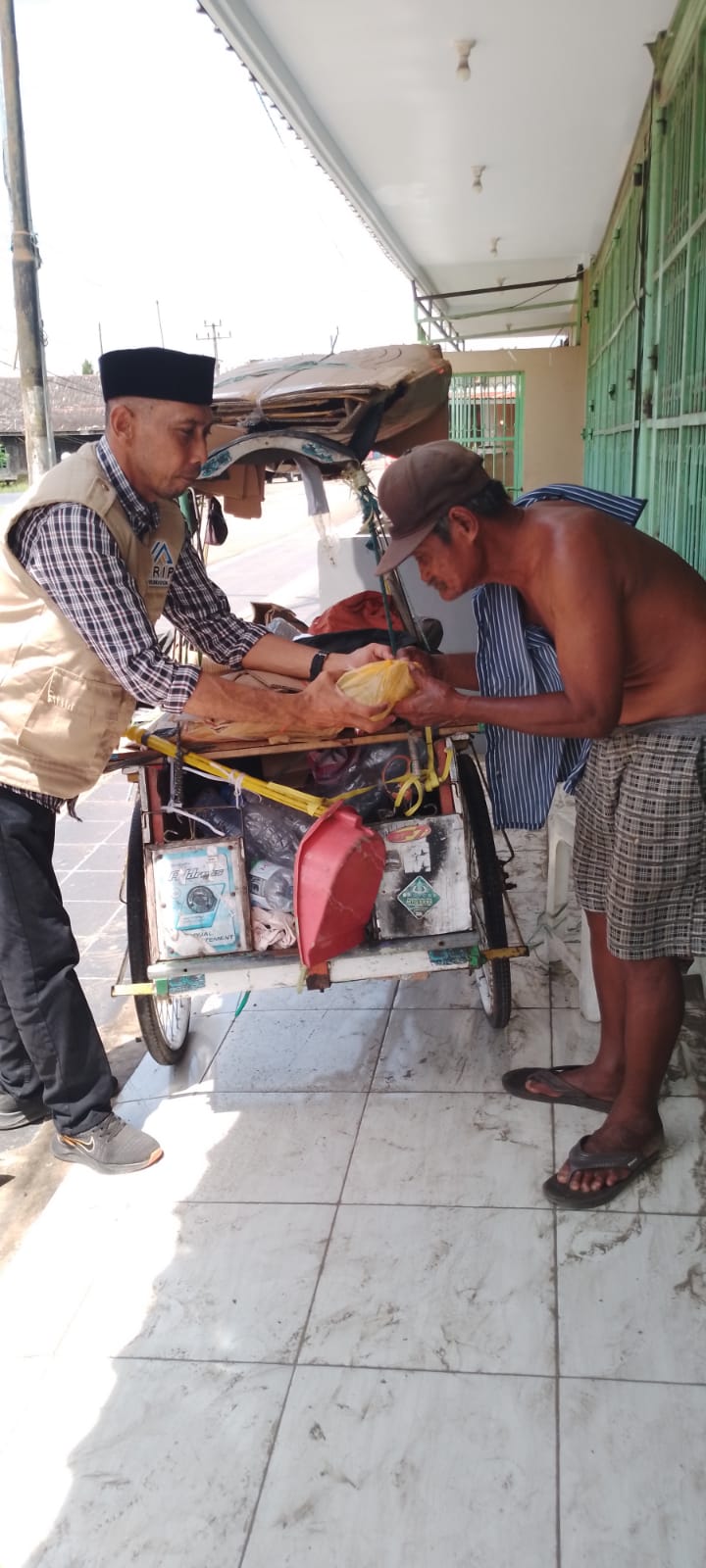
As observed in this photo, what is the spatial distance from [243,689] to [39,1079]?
4.64ft

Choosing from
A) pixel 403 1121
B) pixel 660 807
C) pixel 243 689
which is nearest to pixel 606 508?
pixel 660 807

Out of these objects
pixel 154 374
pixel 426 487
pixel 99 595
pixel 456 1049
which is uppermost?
pixel 154 374

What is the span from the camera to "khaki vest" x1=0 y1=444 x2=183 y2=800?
2.75 meters

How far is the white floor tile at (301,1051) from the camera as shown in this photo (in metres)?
3.46

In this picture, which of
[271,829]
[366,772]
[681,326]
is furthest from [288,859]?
[681,326]

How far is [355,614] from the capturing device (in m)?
4.16

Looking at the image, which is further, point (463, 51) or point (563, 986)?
point (463, 51)

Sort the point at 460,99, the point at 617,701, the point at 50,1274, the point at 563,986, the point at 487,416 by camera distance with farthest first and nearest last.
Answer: the point at 487,416
the point at 460,99
the point at 563,986
the point at 50,1274
the point at 617,701

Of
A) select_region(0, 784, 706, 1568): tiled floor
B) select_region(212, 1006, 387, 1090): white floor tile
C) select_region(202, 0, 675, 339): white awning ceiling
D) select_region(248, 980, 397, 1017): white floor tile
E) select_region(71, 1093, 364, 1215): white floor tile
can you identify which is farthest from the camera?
select_region(202, 0, 675, 339): white awning ceiling

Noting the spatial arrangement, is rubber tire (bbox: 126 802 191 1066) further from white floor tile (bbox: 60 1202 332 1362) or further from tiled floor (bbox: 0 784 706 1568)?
white floor tile (bbox: 60 1202 332 1362)

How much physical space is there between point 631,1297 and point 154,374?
2391 mm

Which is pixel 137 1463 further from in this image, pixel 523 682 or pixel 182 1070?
pixel 523 682

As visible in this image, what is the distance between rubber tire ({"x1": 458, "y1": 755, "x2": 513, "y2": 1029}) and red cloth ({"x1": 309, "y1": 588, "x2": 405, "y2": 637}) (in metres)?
0.87

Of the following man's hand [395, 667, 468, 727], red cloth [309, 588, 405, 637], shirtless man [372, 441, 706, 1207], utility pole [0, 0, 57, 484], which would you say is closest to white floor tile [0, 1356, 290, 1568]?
shirtless man [372, 441, 706, 1207]
